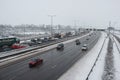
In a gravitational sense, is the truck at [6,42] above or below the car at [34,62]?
above

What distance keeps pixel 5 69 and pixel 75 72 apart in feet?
38.9

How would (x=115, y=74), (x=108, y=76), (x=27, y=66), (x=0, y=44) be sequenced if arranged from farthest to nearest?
(x=0, y=44)
(x=27, y=66)
(x=115, y=74)
(x=108, y=76)

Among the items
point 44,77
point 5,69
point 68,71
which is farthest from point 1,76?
point 68,71

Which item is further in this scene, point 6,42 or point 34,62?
point 6,42

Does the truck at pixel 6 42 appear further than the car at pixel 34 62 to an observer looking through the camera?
Yes

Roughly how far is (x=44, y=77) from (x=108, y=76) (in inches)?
389

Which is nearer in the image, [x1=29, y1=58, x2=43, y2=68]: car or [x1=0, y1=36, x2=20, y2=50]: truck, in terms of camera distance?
[x1=29, y1=58, x2=43, y2=68]: car

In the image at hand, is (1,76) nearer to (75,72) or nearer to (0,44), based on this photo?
(75,72)

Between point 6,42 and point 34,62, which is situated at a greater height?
point 6,42

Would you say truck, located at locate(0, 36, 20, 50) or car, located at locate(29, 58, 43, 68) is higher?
truck, located at locate(0, 36, 20, 50)

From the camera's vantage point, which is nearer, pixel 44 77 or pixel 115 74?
pixel 44 77

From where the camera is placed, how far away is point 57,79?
21406mm

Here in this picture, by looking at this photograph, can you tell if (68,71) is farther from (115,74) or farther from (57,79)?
(115,74)

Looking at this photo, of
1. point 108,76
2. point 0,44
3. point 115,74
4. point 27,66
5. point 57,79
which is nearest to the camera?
point 57,79
